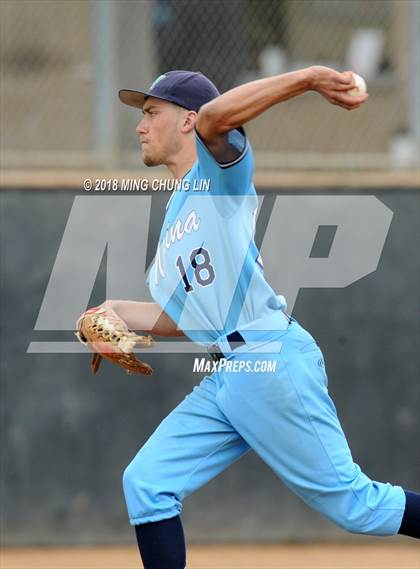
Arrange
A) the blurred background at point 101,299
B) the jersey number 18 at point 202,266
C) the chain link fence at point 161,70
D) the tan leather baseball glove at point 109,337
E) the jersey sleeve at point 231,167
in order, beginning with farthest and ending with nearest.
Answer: the chain link fence at point 161,70, the blurred background at point 101,299, the tan leather baseball glove at point 109,337, the jersey number 18 at point 202,266, the jersey sleeve at point 231,167

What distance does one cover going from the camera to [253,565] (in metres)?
5.84

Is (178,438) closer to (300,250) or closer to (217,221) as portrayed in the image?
(217,221)

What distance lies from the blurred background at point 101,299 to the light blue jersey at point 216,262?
2.27 m

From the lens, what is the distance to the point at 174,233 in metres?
4.03

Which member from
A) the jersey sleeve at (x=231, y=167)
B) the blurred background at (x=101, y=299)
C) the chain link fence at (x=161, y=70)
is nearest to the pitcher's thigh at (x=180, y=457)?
the jersey sleeve at (x=231, y=167)

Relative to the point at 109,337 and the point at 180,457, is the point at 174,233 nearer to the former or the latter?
the point at 109,337

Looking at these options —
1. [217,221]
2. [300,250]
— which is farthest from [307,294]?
[217,221]

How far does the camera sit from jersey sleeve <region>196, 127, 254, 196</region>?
3.65 metres

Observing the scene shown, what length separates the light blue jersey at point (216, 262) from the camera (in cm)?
384

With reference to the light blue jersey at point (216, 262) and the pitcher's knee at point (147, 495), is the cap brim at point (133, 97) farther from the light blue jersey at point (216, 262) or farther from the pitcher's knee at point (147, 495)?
the pitcher's knee at point (147, 495)

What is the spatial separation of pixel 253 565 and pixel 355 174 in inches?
92.5

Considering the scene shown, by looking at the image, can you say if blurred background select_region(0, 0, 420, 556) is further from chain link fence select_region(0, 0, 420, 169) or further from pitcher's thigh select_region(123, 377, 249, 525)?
pitcher's thigh select_region(123, 377, 249, 525)

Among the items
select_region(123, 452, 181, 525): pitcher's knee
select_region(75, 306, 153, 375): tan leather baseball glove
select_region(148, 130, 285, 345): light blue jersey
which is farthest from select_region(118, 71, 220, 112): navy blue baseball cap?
select_region(123, 452, 181, 525): pitcher's knee

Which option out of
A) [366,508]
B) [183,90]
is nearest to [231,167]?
[183,90]
